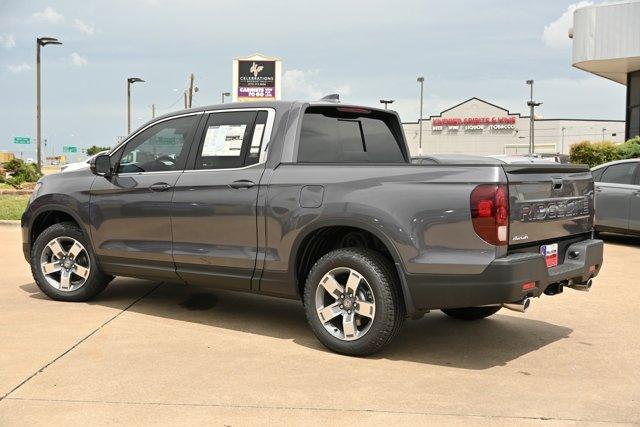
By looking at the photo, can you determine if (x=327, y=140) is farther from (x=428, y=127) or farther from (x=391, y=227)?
(x=428, y=127)

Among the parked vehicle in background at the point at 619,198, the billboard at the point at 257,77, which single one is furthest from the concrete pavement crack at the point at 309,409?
the billboard at the point at 257,77

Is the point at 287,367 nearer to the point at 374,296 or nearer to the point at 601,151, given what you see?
the point at 374,296

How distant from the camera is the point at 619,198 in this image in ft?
38.9

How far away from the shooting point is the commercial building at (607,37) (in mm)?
24656

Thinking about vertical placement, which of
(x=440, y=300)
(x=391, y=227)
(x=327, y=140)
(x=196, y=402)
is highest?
(x=327, y=140)

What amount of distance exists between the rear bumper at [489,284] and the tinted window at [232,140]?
1737 mm

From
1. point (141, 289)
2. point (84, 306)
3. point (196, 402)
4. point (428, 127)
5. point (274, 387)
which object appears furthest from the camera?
point (428, 127)

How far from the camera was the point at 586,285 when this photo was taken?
5602mm

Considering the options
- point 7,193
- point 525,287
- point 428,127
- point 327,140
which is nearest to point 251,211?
point 327,140

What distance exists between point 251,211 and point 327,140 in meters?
0.89

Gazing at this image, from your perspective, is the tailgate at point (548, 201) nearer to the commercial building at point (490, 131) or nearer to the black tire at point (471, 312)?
the black tire at point (471, 312)

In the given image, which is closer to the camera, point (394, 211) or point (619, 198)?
point (394, 211)

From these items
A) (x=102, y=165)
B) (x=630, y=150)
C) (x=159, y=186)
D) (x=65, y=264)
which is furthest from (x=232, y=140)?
(x=630, y=150)

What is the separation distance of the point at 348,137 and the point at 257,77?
4589 cm
